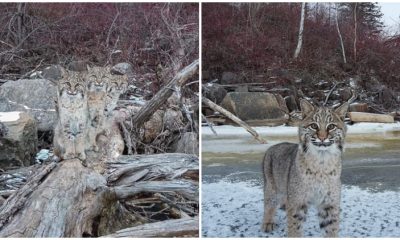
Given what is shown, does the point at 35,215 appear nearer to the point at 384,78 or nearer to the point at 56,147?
the point at 56,147

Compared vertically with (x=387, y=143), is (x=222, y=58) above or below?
above

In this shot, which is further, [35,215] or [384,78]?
[384,78]

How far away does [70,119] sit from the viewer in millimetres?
3443

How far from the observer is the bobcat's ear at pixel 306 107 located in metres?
3.29

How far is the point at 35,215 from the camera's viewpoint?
329 centimetres

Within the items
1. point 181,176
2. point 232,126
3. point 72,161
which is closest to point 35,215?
point 72,161

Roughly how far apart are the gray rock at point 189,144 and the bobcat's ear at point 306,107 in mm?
738

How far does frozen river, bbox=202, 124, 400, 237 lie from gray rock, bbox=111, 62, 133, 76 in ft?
2.08

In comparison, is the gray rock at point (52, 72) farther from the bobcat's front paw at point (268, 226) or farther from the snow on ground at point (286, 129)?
the bobcat's front paw at point (268, 226)

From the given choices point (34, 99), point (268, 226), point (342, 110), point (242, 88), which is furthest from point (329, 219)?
point (34, 99)

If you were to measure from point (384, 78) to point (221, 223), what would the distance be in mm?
1444

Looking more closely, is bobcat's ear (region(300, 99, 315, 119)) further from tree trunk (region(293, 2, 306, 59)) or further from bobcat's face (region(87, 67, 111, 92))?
bobcat's face (region(87, 67, 111, 92))

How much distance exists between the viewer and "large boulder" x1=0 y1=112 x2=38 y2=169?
137 inches

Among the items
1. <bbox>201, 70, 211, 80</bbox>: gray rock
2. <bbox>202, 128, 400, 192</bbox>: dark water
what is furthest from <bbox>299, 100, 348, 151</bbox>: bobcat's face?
<bbox>201, 70, 211, 80</bbox>: gray rock
